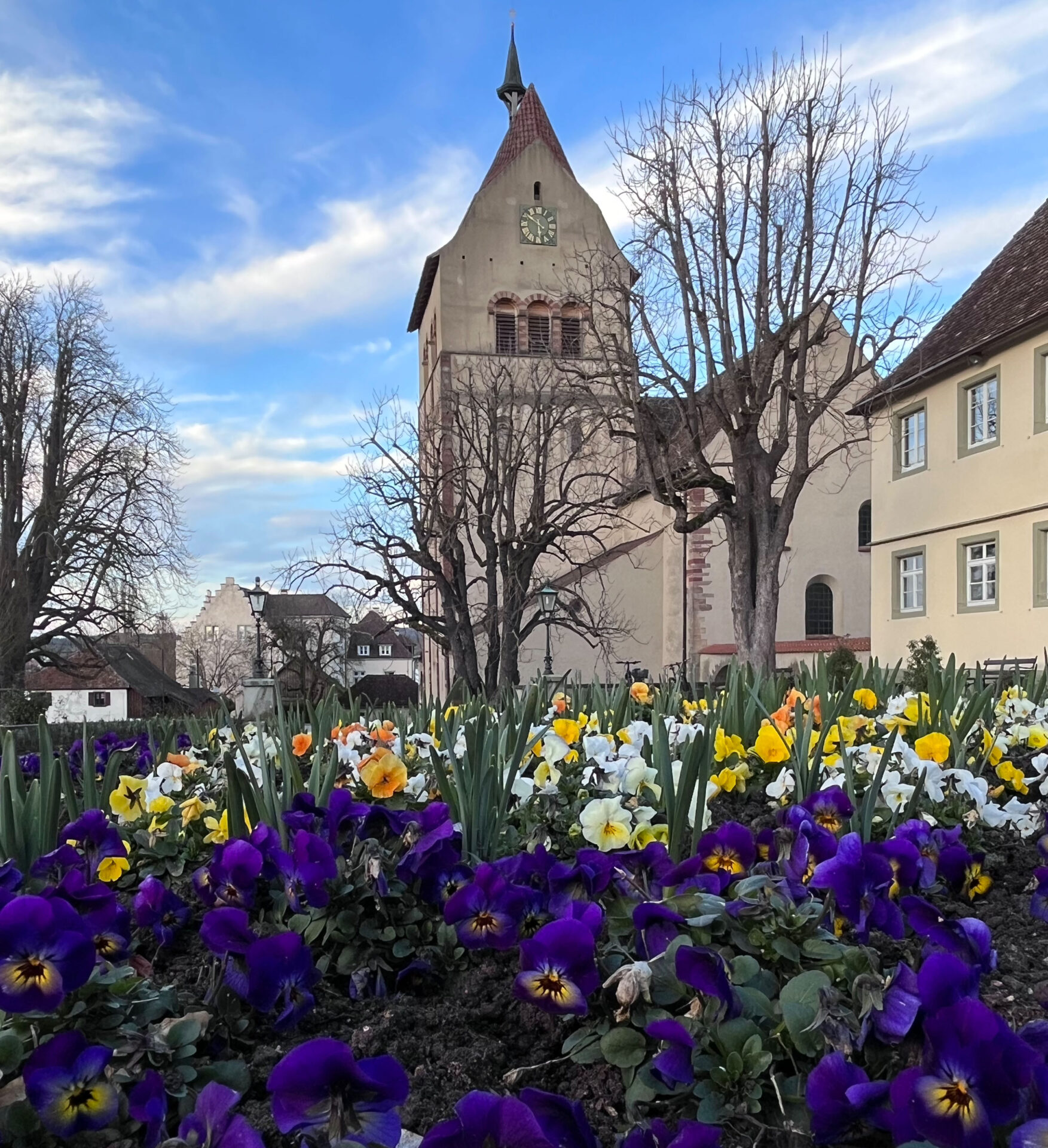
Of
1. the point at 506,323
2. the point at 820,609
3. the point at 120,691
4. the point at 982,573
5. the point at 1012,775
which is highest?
the point at 506,323

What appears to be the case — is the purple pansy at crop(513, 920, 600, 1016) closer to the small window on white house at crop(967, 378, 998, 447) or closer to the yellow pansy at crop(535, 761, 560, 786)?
the yellow pansy at crop(535, 761, 560, 786)

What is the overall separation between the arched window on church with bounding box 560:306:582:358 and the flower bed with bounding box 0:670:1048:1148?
33.0 m

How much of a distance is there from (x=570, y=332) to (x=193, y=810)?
3776cm

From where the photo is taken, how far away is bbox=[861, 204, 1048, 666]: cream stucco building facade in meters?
18.5

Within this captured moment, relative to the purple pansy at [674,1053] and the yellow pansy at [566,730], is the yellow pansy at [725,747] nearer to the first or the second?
the yellow pansy at [566,730]

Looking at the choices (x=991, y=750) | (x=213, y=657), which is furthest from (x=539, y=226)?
(x=213, y=657)

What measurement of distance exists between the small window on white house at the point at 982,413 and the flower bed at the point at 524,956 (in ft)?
63.1

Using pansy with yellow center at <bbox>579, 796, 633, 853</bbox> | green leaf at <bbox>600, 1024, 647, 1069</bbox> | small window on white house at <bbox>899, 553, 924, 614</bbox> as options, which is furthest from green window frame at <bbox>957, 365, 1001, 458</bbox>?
green leaf at <bbox>600, 1024, 647, 1069</bbox>

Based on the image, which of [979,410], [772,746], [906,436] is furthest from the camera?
[906,436]

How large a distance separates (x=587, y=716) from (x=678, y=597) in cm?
2817

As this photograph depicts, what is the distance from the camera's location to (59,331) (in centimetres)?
2803

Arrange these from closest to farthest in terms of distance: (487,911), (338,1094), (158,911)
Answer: (338,1094)
(487,911)
(158,911)

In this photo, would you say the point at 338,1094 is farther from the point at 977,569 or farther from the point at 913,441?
the point at 913,441

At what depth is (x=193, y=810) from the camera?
88.5 inches
